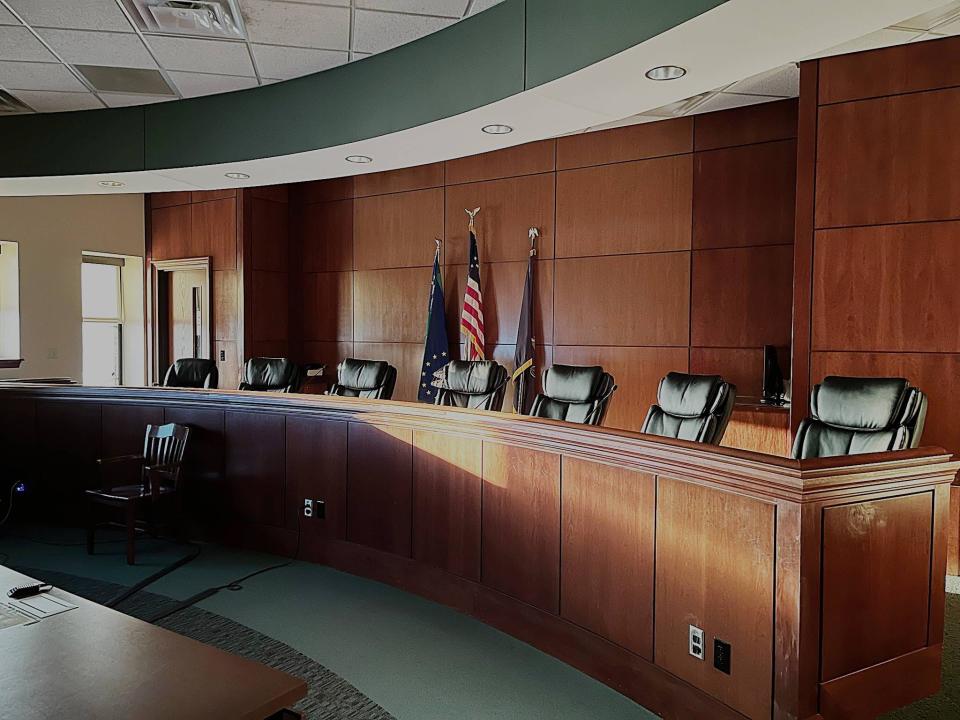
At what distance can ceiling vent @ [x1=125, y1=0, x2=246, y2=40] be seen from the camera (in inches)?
143

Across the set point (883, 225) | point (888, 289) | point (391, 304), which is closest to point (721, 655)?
point (888, 289)

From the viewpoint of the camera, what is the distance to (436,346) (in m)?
7.05

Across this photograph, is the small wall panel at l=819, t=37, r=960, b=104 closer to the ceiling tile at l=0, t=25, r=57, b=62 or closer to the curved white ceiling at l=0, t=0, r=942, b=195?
A: the curved white ceiling at l=0, t=0, r=942, b=195

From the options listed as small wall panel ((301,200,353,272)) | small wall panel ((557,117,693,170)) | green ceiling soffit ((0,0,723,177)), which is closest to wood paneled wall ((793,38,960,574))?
small wall panel ((557,117,693,170))

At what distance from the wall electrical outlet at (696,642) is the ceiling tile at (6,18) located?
4.14m

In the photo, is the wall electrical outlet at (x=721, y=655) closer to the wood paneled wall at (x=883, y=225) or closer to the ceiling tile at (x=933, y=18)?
the wood paneled wall at (x=883, y=225)

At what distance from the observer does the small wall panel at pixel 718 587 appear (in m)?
2.19

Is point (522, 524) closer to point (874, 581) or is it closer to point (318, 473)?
point (874, 581)

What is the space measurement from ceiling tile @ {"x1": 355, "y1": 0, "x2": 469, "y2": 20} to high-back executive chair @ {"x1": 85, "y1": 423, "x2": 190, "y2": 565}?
2.65 m

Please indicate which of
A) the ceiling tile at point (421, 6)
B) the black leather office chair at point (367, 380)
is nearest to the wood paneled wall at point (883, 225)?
the ceiling tile at point (421, 6)

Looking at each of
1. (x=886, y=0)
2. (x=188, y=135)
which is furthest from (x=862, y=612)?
(x=188, y=135)

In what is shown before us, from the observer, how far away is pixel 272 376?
5473mm

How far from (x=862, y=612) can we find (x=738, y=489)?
0.51 meters

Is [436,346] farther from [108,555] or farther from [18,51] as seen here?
[18,51]
